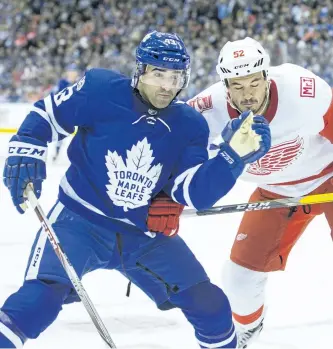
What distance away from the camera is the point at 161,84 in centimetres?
214

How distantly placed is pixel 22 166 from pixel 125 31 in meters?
8.04

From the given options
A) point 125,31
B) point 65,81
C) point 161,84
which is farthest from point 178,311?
point 125,31

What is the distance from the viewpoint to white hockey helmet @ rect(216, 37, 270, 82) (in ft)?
7.93

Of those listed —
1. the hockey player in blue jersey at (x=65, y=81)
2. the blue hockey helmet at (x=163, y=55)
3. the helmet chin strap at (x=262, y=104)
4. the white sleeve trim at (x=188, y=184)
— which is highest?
the blue hockey helmet at (x=163, y=55)

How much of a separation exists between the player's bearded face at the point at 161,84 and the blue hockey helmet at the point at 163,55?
1 cm

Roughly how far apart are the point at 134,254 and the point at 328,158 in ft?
3.11

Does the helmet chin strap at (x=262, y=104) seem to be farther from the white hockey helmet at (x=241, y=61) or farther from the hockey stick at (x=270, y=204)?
the hockey stick at (x=270, y=204)

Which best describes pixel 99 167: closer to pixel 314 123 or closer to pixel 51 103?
pixel 51 103

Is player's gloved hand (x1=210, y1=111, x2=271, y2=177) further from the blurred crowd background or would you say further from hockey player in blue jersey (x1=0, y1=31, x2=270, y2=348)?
the blurred crowd background

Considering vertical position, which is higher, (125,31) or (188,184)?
(188,184)

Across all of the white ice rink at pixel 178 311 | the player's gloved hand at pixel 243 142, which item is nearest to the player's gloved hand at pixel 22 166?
the player's gloved hand at pixel 243 142

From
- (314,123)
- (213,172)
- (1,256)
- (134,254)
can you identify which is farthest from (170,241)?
(1,256)

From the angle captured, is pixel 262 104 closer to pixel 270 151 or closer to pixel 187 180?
pixel 270 151

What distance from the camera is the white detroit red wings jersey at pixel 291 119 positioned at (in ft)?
8.42
